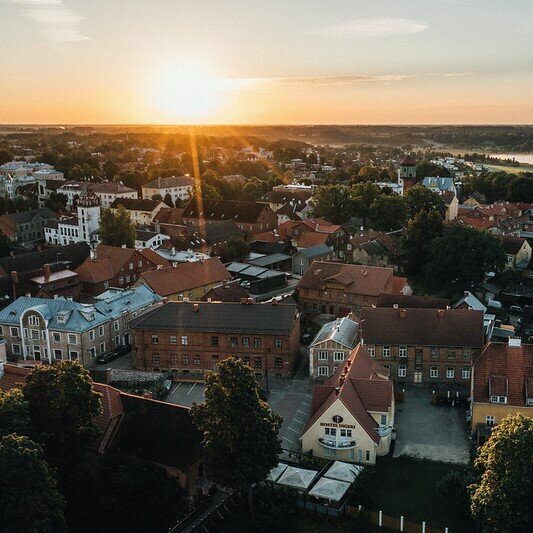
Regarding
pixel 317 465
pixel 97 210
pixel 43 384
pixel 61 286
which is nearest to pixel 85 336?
pixel 61 286

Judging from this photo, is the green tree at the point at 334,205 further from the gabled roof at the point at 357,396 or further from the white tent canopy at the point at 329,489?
the white tent canopy at the point at 329,489

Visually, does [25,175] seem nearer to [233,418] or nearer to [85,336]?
[85,336]

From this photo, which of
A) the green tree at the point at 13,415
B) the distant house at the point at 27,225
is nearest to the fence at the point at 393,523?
the green tree at the point at 13,415

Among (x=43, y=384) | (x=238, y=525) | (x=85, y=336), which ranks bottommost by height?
(x=238, y=525)

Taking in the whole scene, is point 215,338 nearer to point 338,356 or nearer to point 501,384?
point 338,356

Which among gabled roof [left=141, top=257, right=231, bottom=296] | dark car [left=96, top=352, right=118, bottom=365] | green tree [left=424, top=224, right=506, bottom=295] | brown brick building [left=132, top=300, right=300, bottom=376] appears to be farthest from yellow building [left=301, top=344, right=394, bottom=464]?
green tree [left=424, top=224, right=506, bottom=295]

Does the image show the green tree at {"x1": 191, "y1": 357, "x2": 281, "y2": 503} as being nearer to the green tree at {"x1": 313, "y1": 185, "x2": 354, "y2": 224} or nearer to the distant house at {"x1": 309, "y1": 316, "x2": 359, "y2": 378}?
the distant house at {"x1": 309, "y1": 316, "x2": 359, "y2": 378}
